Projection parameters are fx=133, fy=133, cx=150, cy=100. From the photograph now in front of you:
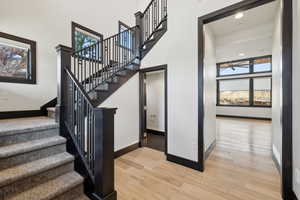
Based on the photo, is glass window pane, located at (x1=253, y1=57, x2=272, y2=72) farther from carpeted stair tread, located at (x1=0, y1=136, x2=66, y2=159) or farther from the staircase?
carpeted stair tread, located at (x1=0, y1=136, x2=66, y2=159)

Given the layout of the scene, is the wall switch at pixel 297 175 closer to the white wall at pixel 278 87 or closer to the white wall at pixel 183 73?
the white wall at pixel 278 87

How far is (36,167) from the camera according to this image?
144 cm

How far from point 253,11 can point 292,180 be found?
2.89 metres

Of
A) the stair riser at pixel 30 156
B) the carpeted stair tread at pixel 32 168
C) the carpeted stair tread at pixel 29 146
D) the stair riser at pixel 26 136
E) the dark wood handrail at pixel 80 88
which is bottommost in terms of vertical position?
the carpeted stair tread at pixel 32 168

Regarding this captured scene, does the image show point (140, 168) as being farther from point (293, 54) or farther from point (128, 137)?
point (293, 54)

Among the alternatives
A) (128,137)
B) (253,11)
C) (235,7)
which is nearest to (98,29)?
(128,137)

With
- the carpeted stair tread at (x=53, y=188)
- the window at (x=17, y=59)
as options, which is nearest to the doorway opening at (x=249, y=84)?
the carpeted stair tread at (x=53, y=188)

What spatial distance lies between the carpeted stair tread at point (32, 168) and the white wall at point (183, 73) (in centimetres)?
183

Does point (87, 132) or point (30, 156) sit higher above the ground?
point (87, 132)

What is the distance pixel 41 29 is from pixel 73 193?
3417 mm

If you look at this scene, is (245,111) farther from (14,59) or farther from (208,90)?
(14,59)

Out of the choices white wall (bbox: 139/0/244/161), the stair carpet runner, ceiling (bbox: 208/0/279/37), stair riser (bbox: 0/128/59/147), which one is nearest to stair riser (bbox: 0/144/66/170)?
the stair carpet runner

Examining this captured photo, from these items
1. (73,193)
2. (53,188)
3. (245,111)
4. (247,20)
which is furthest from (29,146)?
(245,111)

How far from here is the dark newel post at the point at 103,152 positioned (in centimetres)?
147
